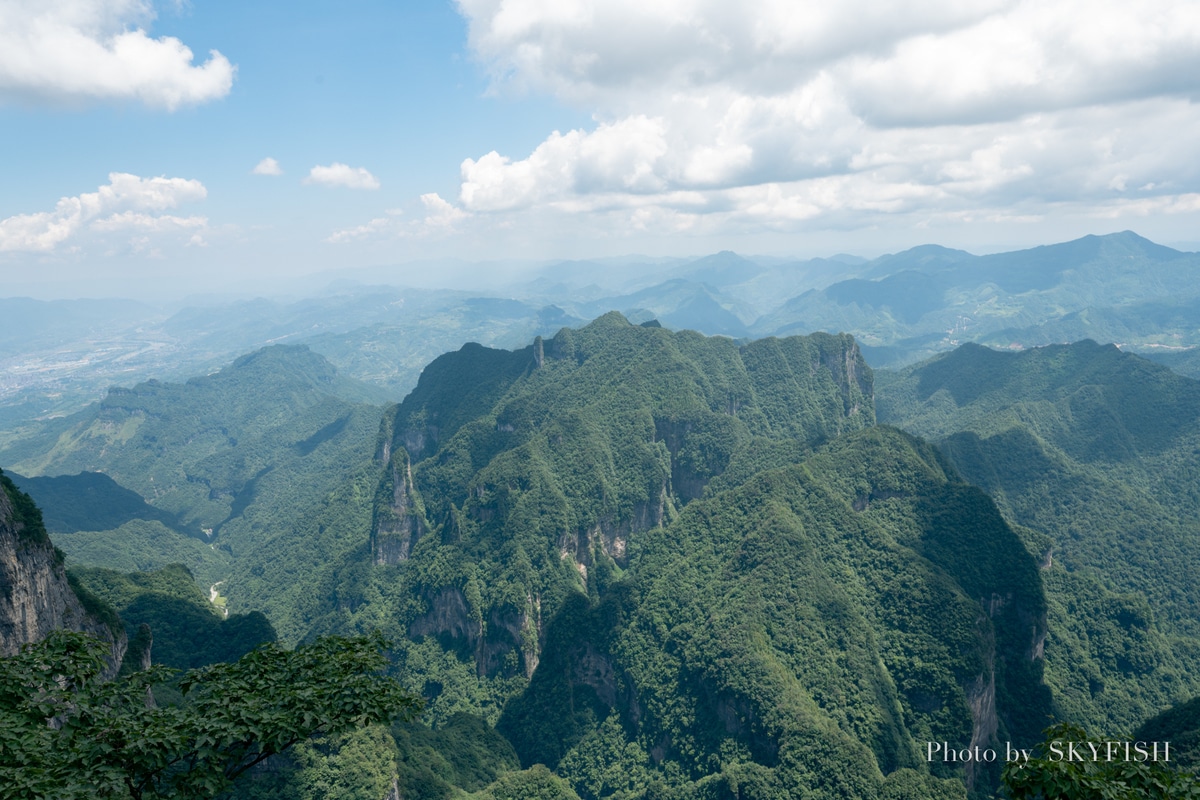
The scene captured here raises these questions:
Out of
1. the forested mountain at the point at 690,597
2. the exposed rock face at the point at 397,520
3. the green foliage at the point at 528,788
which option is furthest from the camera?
the exposed rock face at the point at 397,520

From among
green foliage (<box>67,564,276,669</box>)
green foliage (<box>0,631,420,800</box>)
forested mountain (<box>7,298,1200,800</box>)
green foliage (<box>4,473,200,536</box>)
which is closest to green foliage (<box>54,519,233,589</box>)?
forested mountain (<box>7,298,1200,800</box>)

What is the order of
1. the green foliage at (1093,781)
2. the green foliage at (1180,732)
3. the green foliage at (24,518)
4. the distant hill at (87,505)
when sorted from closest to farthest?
the green foliage at (1093,781)
the green foliage at (24,518)
the green foliage at (1180,732)
the distant hill at (87,505)

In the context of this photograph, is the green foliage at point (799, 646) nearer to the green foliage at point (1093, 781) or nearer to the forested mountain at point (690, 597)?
the forested mountain at point (690, 597)

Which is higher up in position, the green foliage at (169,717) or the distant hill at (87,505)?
the green foliage at (169,717)

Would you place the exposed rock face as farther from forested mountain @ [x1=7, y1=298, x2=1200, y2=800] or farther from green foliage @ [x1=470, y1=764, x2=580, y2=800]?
green foliage @ [x1=470, y1=764, x2=580, y2=800]

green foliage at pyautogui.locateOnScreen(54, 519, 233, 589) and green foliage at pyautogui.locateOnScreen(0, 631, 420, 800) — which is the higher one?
green foliage at pyautogui.locateOnScreen(0, 631, 420, 800)

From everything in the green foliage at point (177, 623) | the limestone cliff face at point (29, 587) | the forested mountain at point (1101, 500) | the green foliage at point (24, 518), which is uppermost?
the green foliage at point (24, 518)

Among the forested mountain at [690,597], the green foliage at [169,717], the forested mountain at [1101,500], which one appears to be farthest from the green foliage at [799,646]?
the green foliage at [169,717]
